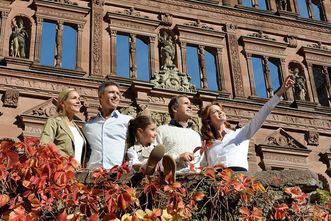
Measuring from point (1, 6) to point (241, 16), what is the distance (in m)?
9.02

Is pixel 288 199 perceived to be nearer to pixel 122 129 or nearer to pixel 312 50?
pixel 122 129

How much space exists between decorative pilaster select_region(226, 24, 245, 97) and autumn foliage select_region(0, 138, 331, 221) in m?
13.6

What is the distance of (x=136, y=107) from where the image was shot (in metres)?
14.7

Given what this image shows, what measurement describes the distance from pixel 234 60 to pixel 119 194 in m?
15.0

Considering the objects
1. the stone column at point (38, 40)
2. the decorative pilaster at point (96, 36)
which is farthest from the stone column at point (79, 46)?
the stone column at point (38, 40)

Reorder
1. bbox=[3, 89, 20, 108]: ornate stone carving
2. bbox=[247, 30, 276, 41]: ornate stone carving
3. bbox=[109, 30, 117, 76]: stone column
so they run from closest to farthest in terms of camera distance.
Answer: bbox=[3, 89, 20, 108]: ornate stone carving < bbox=[109, 30, 117, 76]: stone column < bbox=[247, 30, 276, 41]: ornate stone carving

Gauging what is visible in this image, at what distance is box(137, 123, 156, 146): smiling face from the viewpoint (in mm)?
4426

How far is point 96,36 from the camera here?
15.9 m

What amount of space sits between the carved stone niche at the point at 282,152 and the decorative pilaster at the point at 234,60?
1959mm

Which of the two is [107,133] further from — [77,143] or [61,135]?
[61,135]

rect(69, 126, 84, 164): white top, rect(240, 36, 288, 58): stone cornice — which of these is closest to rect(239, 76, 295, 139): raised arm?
rect(69, 126, 84, 164): white top

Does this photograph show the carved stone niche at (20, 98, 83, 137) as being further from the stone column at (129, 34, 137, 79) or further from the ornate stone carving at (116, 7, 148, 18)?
the ornate stone carving at (116, 7, 148, 18)

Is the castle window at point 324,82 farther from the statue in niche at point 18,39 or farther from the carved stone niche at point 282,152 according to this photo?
the statue in niche at point 18,39

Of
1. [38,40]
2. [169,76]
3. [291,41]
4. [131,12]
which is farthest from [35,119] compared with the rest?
[291,41]
